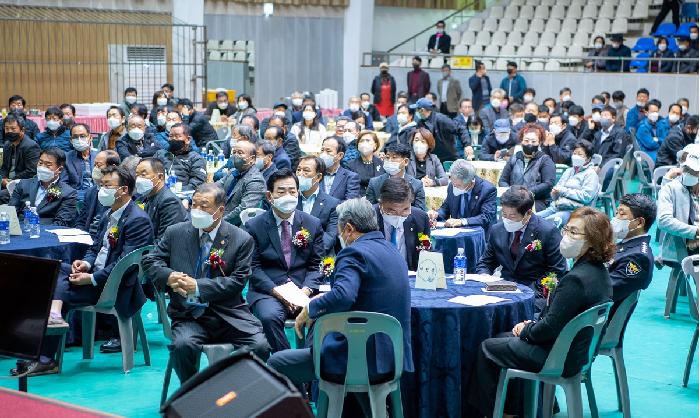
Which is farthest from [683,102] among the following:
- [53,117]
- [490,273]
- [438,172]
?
[490,273]

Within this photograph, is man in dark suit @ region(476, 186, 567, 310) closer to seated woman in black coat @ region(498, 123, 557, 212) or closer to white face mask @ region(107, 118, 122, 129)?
seated woman in black coat @ region(498, 123, 557, 212)

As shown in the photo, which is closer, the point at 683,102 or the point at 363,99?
the point at 683,102

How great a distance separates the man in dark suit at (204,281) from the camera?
18.7 feet

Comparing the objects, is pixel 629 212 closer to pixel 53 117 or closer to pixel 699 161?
pixel 699 161

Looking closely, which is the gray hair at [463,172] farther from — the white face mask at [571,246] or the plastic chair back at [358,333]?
the plastic chair back at [358,333]

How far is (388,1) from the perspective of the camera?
24.8 m

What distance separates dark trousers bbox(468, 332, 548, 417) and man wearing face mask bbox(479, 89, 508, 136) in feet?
34.2

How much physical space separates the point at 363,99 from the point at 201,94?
A: 392 centimetres

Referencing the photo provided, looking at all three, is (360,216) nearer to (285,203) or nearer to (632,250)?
(285,203)

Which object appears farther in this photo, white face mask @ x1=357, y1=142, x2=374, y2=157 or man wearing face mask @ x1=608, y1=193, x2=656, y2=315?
white face mask @ x1=357, y1=142, x2=374, y2=157

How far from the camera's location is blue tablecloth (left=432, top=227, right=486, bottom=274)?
789 centimetres

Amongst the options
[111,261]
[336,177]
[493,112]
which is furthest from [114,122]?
[493,112]

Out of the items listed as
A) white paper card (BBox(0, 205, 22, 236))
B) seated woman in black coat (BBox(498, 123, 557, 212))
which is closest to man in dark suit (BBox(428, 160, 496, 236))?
Result: seated woman in black coat (BBox(498, 123, 557, 212))

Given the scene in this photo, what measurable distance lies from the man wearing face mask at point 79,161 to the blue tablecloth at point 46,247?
2198 millimetres
